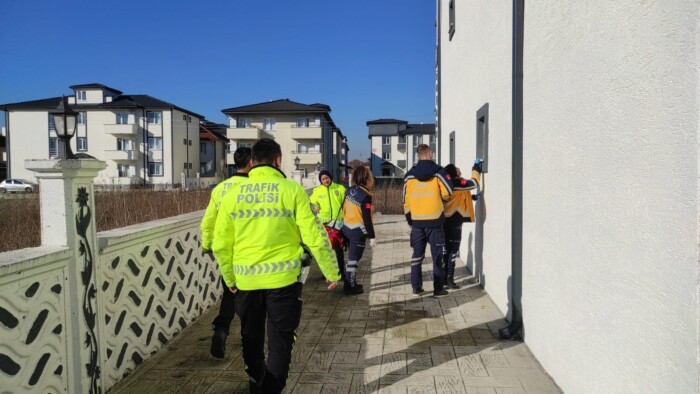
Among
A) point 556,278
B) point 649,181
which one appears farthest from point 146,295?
point 649,181

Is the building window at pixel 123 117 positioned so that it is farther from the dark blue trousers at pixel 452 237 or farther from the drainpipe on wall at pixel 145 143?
the dark blue trousers at pixel 452 237

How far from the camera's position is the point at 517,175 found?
207 inches

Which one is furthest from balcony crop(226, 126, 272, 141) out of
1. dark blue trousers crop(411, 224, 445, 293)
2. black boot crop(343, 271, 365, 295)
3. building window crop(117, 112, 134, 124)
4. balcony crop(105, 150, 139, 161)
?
dark blue trousers crop(411, 224, 445, 293)

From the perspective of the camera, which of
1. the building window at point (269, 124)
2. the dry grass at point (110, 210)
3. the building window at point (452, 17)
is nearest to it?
the dry grass at point (110, 210)

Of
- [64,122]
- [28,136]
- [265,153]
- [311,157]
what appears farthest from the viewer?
[28,136]

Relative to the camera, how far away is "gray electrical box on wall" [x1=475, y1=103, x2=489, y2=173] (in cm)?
714

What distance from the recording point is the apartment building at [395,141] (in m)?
75.4

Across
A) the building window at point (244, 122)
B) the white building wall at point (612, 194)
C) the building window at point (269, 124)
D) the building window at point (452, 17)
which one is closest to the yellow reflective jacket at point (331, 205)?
the white building wall at point (612, 194)

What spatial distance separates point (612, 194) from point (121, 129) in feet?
201

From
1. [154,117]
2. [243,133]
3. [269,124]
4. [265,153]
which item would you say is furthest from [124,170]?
[265,153]

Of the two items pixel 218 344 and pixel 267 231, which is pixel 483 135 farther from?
pixel 267 231

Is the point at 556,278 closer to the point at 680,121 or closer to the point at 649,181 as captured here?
the point at 649,181

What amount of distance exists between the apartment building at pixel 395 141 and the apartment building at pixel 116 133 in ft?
91.7

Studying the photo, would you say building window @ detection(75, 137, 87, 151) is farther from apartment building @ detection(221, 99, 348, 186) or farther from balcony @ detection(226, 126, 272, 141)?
balcony @ detection(226, 126, 272, 141)
